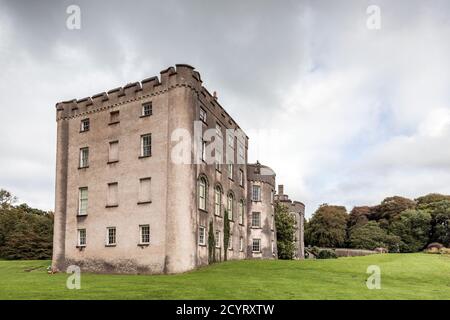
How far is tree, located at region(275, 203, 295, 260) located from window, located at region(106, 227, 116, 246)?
27.7 meters

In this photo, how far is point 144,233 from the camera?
3170cm

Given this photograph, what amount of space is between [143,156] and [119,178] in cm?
273

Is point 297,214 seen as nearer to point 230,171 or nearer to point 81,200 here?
point 230,171

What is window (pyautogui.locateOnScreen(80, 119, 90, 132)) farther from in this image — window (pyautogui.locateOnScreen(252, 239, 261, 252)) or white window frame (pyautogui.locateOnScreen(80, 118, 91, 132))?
window (pyautogui.locateOnScreen(252, 239, 261, 252))

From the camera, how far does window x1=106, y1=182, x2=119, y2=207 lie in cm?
3366

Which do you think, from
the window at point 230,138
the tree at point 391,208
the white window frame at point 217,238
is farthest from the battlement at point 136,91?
the tree at point 391,208

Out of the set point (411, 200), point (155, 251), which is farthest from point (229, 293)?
point (411, 200)

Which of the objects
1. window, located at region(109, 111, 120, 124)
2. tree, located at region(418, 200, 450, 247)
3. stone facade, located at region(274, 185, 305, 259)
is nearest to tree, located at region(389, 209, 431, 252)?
tree, located at region(418, 200, 450, 247)

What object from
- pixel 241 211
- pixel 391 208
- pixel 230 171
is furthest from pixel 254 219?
pixel 391 208

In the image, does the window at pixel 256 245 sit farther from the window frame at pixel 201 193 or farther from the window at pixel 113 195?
the window at pixel 113 195

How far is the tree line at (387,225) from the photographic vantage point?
81.4 m

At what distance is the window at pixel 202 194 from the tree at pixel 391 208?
71989 millimetres
